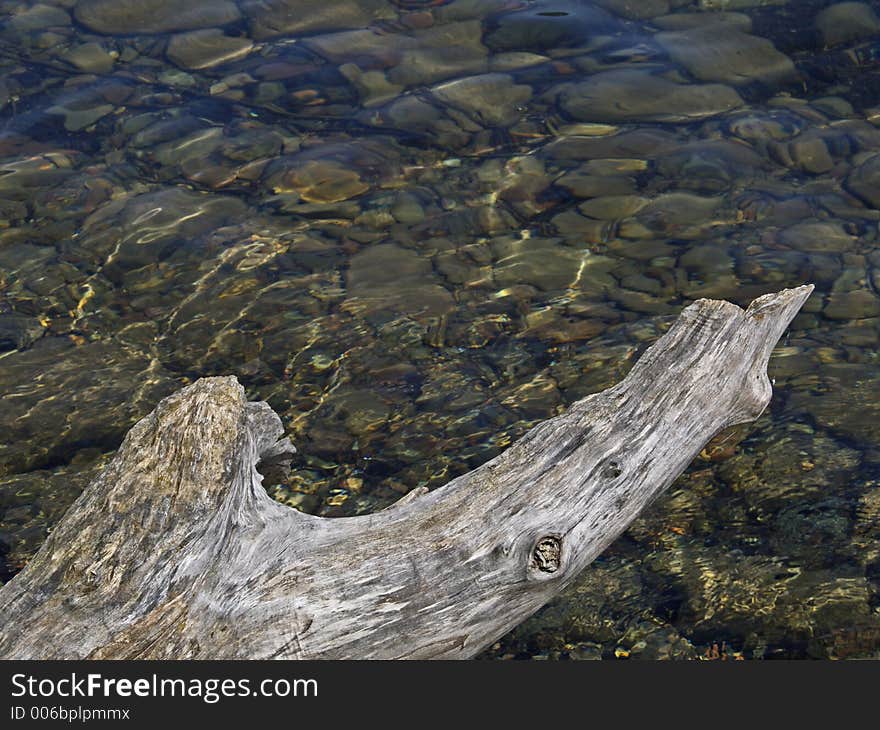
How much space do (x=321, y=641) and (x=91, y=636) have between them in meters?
0.75

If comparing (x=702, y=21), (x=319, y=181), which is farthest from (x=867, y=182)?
(x=319, y=181)

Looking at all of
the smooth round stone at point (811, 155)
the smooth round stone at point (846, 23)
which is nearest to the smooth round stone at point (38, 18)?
the smooth round stone at point (811, 155)

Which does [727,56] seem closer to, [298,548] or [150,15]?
[150,15]

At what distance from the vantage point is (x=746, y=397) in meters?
4.84

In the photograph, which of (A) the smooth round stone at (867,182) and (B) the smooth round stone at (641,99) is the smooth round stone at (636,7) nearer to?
(B) the smooth round stone at (641,99)

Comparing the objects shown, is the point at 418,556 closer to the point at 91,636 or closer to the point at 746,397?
the point at 91,636

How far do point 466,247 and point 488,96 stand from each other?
2.10 meters

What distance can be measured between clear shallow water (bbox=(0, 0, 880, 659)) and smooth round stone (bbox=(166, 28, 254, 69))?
41 mm

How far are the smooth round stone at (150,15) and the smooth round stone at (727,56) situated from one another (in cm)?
410

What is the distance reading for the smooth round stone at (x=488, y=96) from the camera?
852 cm

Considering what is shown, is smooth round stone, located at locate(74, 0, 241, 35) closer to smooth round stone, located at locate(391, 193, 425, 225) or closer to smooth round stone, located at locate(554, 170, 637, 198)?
smooth round stone, located at locate(391, 193, 425, 225)

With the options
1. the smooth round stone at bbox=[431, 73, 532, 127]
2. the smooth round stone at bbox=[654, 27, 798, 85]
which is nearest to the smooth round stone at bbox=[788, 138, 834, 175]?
the smooth round stone at bbox=[654, 27, 798, 85]

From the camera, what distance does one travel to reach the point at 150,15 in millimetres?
9766

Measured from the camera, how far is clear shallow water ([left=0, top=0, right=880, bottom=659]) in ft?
16.7
